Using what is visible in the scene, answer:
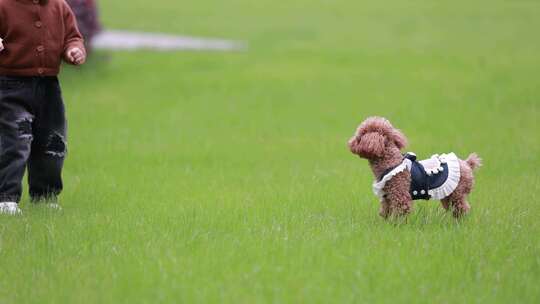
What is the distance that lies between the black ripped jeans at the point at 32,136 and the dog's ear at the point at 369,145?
277cm

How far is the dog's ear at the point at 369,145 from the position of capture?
649 cm

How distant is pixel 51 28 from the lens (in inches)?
295

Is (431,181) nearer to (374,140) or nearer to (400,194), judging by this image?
(400,194)

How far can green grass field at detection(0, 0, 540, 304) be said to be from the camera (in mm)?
5453

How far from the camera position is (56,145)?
25.2 feet

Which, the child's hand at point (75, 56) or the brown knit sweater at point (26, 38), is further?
the child's hand at point (75, 56)

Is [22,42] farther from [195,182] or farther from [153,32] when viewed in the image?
[153,32]

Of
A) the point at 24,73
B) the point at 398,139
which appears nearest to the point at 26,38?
the point at 24,73

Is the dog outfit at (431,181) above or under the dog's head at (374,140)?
under

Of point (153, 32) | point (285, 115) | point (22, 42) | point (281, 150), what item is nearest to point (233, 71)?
point (285, 115)

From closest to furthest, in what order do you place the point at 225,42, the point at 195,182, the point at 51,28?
the point at 51,28, the point at 195,182, the point at 225,42

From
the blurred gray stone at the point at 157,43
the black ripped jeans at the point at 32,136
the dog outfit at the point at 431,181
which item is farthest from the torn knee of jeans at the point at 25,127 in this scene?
the blurred gray stone at the point at 157,43

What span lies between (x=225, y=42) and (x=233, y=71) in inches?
224

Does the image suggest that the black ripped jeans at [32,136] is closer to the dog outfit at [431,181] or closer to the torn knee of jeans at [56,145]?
the torn knee of jeans at [56,145]
